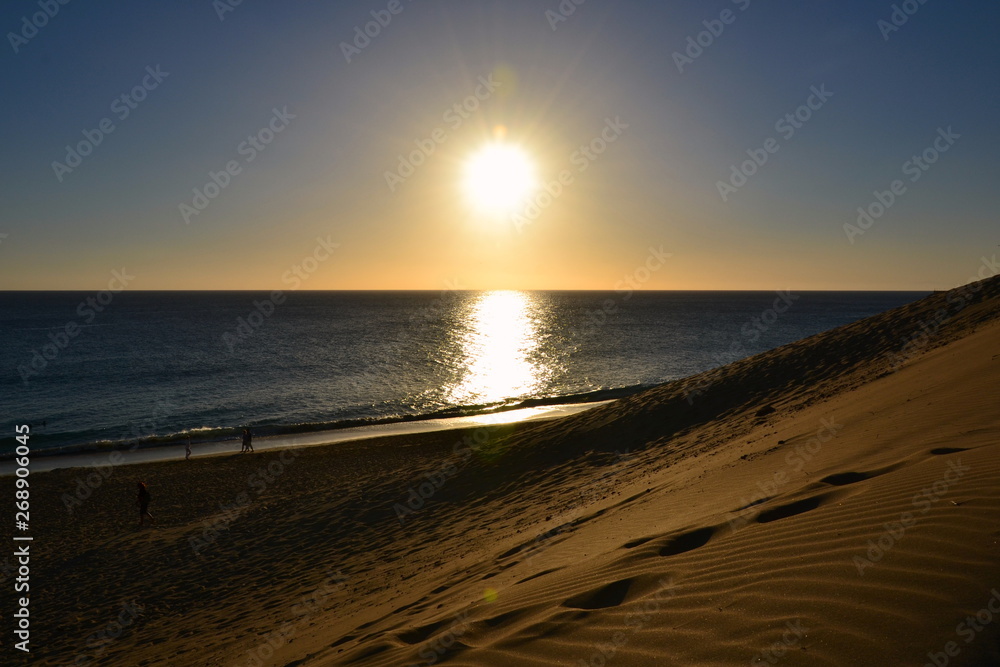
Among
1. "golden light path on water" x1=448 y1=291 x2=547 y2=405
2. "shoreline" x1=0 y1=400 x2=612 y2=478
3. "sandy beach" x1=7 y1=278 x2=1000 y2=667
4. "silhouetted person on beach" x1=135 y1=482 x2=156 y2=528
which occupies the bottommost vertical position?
"sandy beach" x1=7 y1=278 x2=1000 y2=667

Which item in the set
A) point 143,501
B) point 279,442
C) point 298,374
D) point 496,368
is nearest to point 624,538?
point 143,501

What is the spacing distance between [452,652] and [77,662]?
7.57m

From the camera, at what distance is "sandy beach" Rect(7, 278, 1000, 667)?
12.1 feet

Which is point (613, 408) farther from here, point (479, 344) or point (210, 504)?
point (479, 344)

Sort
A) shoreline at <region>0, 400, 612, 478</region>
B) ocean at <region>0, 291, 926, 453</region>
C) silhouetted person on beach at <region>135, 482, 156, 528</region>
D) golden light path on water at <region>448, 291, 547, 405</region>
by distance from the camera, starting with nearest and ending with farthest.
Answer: silhouetted person on beach at <region>135, 482, 156, 528</region>, shoreline at <region>0, 400, 612, 478</region>, ocean at <region>0, 291, 926, 453</region>, golden light path on water at <region>448, 291, 547, 405</region>

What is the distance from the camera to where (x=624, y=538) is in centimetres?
661

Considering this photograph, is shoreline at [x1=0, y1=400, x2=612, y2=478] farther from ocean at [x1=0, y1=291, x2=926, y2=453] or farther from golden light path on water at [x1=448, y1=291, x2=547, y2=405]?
golden light path on water at [x1=448, y1=291, x2=547, y2=405]

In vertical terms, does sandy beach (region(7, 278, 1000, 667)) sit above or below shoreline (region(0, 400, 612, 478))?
below

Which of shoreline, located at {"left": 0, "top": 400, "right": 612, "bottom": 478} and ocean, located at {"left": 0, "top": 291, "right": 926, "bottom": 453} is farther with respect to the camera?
ocean, located at {"left": 0, "top": 291, "right": 926, "bottom": 453}

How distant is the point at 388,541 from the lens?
37.9 feet

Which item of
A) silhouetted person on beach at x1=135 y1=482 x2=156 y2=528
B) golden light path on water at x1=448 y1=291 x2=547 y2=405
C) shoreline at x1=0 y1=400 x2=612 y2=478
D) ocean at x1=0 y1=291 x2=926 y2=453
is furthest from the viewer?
golden light path on water at x1=448 y1=291 x2=547 y2=405

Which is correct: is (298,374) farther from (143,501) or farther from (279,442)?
(143,501)

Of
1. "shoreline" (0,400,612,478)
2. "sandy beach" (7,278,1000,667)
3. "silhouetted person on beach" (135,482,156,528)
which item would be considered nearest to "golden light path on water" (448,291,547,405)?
"shoreline" (0,400,612,478)

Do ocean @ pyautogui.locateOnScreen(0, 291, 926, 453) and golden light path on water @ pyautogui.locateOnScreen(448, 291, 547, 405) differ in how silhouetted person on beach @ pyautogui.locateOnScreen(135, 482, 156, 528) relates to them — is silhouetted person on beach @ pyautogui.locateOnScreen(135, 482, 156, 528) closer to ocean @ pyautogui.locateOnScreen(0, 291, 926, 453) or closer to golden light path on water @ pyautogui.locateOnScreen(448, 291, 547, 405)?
ocean @ pyautogui.locateOnScreen(0, 291, 926, 453)
